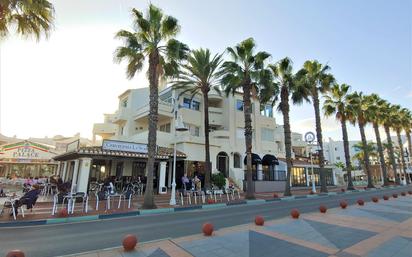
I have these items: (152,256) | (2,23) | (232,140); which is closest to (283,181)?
(232,140)

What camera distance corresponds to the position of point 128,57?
15.5 meters

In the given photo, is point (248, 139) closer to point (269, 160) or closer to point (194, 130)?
point (194, 130)

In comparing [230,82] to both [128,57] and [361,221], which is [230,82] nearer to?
[128,57]

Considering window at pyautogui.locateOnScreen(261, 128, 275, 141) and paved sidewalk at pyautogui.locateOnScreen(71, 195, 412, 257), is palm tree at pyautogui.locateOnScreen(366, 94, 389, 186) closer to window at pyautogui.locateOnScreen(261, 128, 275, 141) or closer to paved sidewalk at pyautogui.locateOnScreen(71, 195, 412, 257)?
window at pyautogui.locateOnScreen(261, 128, 275, 141)

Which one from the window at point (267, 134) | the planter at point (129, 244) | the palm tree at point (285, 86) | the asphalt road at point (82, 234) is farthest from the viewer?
the window at point (267, 134)

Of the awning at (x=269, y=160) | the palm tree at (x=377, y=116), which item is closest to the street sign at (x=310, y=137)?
the awning at (x=269, y=160)

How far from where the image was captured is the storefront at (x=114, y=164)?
1775 cm

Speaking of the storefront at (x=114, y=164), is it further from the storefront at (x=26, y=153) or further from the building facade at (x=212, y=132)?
the storefront at (x=26, y=153)

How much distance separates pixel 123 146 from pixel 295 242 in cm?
1588

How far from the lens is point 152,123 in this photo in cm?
1458

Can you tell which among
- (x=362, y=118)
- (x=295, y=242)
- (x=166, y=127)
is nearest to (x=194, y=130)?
(x=166, y=127)

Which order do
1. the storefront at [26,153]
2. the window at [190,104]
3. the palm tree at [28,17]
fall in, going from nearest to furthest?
the palm tree at [28,17]
the storefront at [26,153]
the window at [190,104]

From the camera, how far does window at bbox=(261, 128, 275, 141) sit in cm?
3269

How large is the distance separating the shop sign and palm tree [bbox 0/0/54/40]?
9498 millimetres
